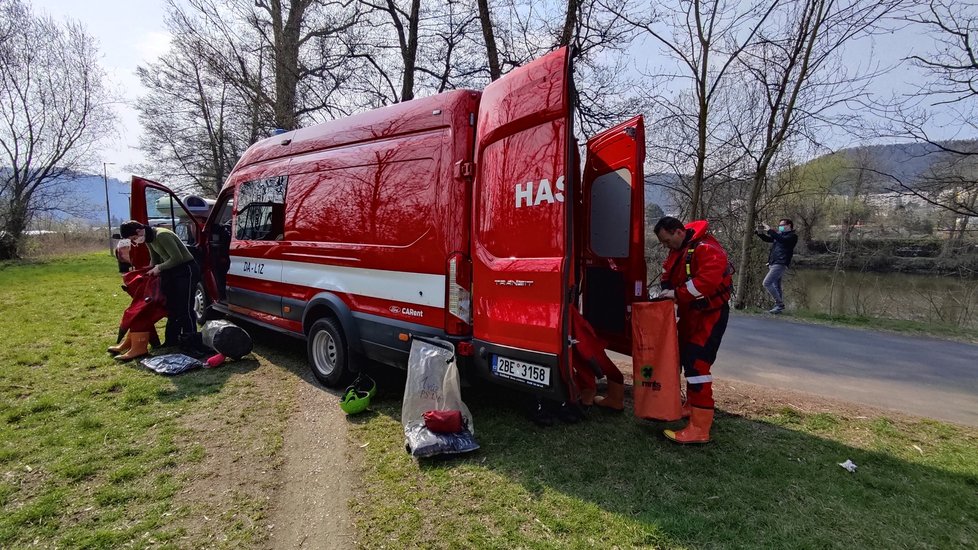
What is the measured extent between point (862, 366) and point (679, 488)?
4184 mm

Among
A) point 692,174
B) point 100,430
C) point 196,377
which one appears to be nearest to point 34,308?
point 196,377

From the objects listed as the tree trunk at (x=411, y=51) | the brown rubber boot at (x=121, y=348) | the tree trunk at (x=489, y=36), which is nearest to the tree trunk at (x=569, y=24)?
the tree trunk at (x=489, y=36)

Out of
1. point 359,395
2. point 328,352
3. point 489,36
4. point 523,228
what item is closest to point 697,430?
point 523,228

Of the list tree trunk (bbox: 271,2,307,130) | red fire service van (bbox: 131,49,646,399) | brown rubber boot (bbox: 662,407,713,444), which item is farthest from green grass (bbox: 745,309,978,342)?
tree trunk (bbox: 271,2,307,130)

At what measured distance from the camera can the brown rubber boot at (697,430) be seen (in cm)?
337

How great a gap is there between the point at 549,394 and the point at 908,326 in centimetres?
802

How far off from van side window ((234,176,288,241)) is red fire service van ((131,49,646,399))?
0.03 meters

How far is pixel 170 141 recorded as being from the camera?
1866 cm

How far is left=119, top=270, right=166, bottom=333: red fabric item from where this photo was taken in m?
5.67

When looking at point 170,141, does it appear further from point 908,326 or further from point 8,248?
point 908,326

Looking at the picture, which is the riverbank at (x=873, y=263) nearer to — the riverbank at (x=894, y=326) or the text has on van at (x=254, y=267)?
the riverbank at (x=894, y=326)

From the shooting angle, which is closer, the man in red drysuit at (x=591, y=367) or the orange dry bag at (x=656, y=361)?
the orange dry bag at (x=656, y=361)

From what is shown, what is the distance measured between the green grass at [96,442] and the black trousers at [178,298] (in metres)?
0.75

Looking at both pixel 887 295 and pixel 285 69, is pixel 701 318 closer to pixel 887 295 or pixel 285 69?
pixel 285 69
